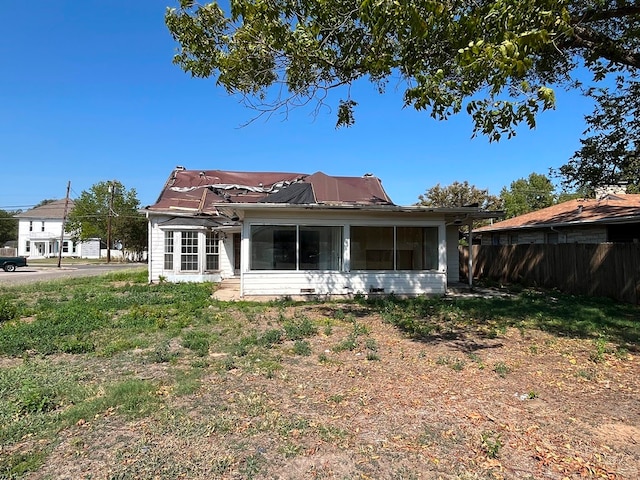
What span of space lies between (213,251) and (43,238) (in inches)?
1875

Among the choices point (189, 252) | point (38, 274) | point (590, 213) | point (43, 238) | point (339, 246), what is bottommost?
point (38, 274)

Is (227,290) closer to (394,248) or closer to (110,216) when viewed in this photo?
(394,248)

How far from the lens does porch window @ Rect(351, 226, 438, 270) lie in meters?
12.1

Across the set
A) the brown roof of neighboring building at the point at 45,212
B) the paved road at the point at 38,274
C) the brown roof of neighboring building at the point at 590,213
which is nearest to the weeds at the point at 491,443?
the brown roof of neighboring building at the point at 590,213

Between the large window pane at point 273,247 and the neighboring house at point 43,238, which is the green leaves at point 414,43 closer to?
the large window pane at point 273,247

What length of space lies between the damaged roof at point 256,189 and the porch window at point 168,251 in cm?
107

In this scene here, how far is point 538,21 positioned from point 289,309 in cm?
751

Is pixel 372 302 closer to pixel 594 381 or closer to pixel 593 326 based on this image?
pixel 593 326

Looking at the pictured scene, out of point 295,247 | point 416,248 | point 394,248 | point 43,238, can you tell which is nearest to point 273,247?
point 295,247

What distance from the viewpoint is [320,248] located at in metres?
12.0

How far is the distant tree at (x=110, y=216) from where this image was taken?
42500mm

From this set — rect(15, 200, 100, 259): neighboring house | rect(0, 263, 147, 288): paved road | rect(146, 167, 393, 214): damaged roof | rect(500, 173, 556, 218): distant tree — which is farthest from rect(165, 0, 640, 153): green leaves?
rect(15, 200, 100, 259): neighboring house

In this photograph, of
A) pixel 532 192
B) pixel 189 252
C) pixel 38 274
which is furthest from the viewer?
pixel 532 192

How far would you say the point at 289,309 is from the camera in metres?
10.2
